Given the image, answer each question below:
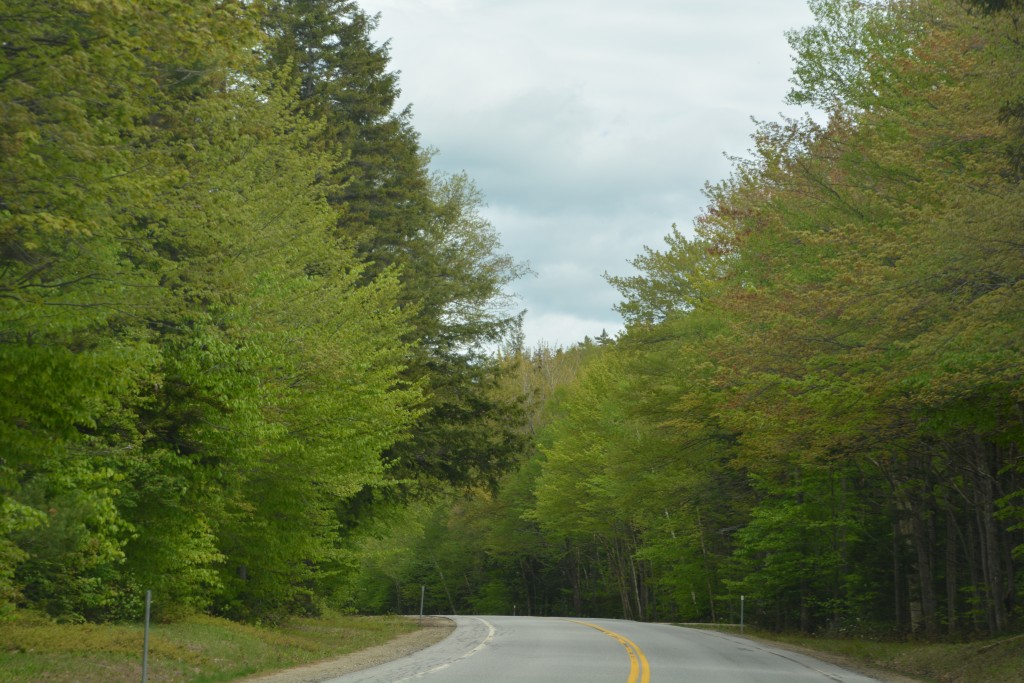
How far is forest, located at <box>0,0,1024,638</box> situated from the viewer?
12.7 metres

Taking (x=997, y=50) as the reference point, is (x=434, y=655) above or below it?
below

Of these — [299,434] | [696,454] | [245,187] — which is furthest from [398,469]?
[245,187]

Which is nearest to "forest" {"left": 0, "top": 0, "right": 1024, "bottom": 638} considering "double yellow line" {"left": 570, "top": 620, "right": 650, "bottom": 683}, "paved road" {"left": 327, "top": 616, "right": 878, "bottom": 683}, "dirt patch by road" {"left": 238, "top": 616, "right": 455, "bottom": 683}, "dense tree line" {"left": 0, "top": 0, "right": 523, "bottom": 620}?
"dense tree line" {"left": 0, "top": 0, "right": 523, "bottom": 620}

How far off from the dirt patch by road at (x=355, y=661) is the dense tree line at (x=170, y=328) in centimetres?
281

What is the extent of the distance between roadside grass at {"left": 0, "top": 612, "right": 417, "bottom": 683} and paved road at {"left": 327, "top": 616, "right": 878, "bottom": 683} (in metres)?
2.26

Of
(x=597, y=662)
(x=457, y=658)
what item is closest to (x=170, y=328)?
(x=457, y=658)

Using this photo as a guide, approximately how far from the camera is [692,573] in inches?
1838

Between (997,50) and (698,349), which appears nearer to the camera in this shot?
(997,50)

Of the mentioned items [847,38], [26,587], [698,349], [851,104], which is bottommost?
[26,587]

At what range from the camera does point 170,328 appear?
640 inches

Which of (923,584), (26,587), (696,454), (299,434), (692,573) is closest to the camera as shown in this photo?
(26,587)

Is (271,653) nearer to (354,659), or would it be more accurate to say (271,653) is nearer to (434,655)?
(354,659)

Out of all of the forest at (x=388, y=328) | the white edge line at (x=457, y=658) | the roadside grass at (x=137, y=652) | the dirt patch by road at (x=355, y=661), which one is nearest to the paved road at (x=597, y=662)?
the white edge line at (x=457, y=658)

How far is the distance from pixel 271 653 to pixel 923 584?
16512mm
